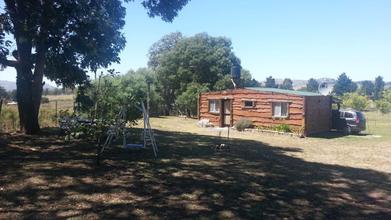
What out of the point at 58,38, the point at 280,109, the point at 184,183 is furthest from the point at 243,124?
the point at 184,183

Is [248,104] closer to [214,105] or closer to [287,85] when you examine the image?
[214,105]

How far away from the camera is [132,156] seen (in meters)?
14.2

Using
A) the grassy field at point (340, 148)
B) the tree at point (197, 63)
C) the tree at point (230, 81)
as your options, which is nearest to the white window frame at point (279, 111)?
the grassy field at point (340, 148)

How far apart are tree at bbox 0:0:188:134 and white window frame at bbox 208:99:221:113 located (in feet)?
45.1

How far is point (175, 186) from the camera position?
1006 centimetres

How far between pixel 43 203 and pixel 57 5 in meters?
10.3

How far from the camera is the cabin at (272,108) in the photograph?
2642 cm

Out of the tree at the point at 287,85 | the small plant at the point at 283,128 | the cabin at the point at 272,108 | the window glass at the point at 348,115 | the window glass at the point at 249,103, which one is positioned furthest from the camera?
the tree at the point at 287,85

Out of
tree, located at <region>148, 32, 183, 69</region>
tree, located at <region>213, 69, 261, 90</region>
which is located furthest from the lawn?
tree, located at <region>148, 32, 183, 69</region>

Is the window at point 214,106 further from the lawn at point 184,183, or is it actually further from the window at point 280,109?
the lawn at point 184,183

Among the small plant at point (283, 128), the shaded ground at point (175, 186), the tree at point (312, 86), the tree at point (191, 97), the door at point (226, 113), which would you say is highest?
the tree at point (312, 86)

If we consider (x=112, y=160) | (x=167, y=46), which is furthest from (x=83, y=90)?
(x=167, y=46)

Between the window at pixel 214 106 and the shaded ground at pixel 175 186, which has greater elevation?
the window at pixel 214 106

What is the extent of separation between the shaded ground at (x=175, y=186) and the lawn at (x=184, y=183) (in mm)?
21
